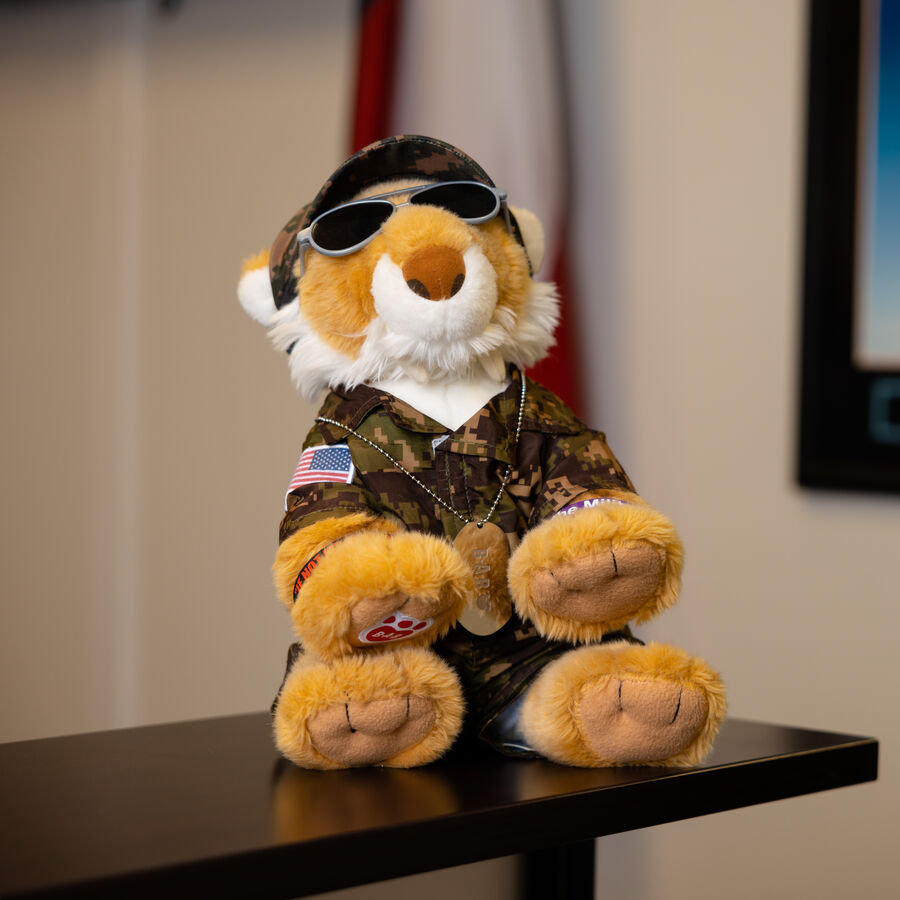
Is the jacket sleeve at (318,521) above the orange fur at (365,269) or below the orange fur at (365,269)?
below

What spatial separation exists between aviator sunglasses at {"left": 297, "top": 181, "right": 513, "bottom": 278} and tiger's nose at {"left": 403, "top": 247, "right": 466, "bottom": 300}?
0.18ft

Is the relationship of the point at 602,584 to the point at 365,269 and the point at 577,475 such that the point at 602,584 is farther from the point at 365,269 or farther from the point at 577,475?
the point at 365,269

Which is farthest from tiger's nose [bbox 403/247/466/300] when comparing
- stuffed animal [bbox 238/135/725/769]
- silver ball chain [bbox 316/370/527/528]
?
silver ball chain [bbox 316/370/527/528]

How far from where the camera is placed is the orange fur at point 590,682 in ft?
2.26

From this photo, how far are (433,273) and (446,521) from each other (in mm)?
162

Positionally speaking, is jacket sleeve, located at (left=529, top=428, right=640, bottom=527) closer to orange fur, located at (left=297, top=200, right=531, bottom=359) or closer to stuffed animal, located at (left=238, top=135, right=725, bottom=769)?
stuffed animal, located at (left=238, top=135, right=725, bottom=769)

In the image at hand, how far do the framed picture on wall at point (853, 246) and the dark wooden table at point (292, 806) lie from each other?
2.06 feet

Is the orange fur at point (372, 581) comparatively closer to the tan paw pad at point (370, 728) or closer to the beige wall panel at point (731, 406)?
the tan paw pad at point (370, 728)

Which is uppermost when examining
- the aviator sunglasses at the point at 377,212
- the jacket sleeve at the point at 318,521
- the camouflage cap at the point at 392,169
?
the camouflage cap at the point at 392,169

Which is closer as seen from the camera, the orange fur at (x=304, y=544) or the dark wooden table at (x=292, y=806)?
the dark wooden table at (x=292, y=806)

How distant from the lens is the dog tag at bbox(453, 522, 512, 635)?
0.73 meters

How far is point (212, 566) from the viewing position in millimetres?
2020

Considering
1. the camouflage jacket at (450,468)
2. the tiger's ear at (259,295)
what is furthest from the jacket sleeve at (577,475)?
the tiger's ear at (259,295)

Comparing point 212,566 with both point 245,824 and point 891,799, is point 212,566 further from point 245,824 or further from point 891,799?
point 245,824
